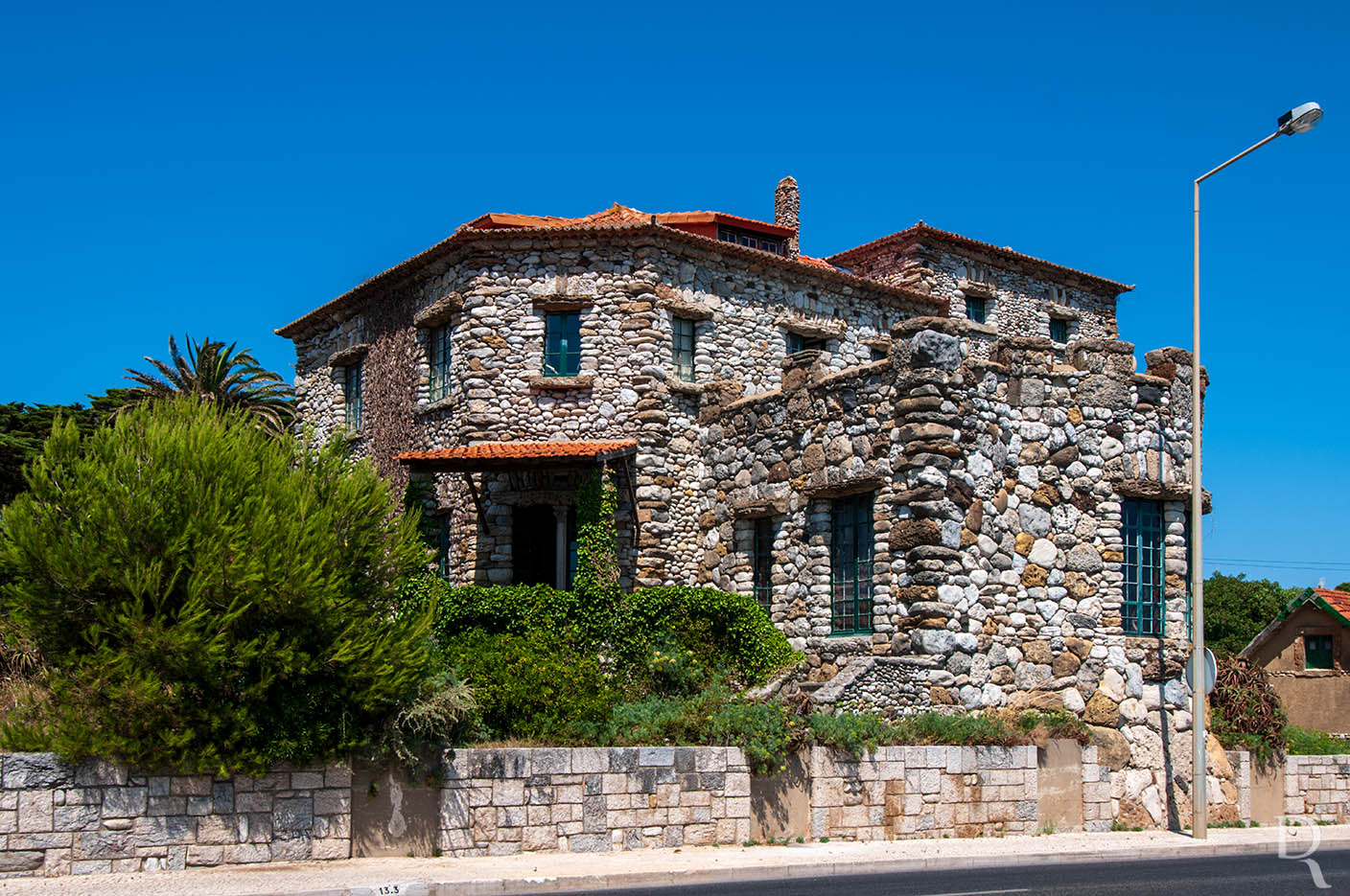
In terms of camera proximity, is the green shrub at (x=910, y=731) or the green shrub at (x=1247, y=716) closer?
the green shrub at (x=910, y=731)

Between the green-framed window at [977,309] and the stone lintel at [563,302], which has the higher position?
the green-framed window at [977,309]

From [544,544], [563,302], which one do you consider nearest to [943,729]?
[544,544]

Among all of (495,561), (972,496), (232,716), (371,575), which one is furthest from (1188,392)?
(232,716)

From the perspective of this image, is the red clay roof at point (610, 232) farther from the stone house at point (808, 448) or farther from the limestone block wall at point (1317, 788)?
the limestone block wall at point (1317, 788)

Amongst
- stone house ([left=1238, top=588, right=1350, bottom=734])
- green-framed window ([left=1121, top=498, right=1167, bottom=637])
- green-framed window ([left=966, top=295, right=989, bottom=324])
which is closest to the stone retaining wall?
green-framed window ([left=1121, top=498, right=1167, bottom=637])

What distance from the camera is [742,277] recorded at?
79.6ft

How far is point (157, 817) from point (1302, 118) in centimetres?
1660

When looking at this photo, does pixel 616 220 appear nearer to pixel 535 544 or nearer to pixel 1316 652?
pixel 535 544

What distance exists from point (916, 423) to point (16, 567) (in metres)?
11.7

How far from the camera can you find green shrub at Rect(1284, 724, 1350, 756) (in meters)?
21.3

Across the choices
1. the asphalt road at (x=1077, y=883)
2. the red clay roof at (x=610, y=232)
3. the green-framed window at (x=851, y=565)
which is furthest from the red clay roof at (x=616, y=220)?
the asphalt road at (x=1077, y=883)

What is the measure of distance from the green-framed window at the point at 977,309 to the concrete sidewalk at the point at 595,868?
17658 mm

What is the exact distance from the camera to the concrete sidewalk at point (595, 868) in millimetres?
11508

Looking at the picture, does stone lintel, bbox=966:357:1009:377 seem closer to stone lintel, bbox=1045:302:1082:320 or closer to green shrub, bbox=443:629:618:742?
green shrub, bbox=443:629:618:742
